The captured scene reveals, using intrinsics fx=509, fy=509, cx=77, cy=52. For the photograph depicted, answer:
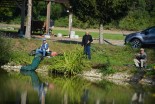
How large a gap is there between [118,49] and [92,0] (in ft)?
11.8

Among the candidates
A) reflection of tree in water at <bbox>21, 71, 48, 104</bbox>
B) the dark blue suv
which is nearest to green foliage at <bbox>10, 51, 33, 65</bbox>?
reflection of tree in water at <bbox>21, 71, 48, 104</bbox>

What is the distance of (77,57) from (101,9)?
23.2 feet

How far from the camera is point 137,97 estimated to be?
19812 millimetres

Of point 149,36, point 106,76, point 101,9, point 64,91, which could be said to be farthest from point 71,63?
point 149,36

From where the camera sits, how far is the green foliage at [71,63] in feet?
86.7

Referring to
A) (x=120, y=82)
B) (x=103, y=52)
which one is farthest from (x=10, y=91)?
(x=103, y=52)

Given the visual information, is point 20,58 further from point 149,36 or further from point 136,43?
point 149,36

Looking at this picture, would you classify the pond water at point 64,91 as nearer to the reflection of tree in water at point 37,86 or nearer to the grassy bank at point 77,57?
the reflection of tree in water at point 37,86

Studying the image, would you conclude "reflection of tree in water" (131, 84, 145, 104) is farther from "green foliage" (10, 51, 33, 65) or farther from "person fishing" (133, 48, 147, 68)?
"green foliage" (10, 51, 33, 65)

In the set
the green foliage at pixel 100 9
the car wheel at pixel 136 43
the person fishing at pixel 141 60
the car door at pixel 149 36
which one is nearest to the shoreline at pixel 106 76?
the person fishing at pixel 141 60

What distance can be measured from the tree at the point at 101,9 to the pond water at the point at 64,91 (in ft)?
28.7

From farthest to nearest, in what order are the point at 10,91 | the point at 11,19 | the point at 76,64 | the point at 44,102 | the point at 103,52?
the point at 11,19, the point at 103,52, the point at 76,64, the point at 10,91, the point at 44,102

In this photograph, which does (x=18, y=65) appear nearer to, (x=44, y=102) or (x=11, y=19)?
(x=44, y=102)

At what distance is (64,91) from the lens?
66.9ft
